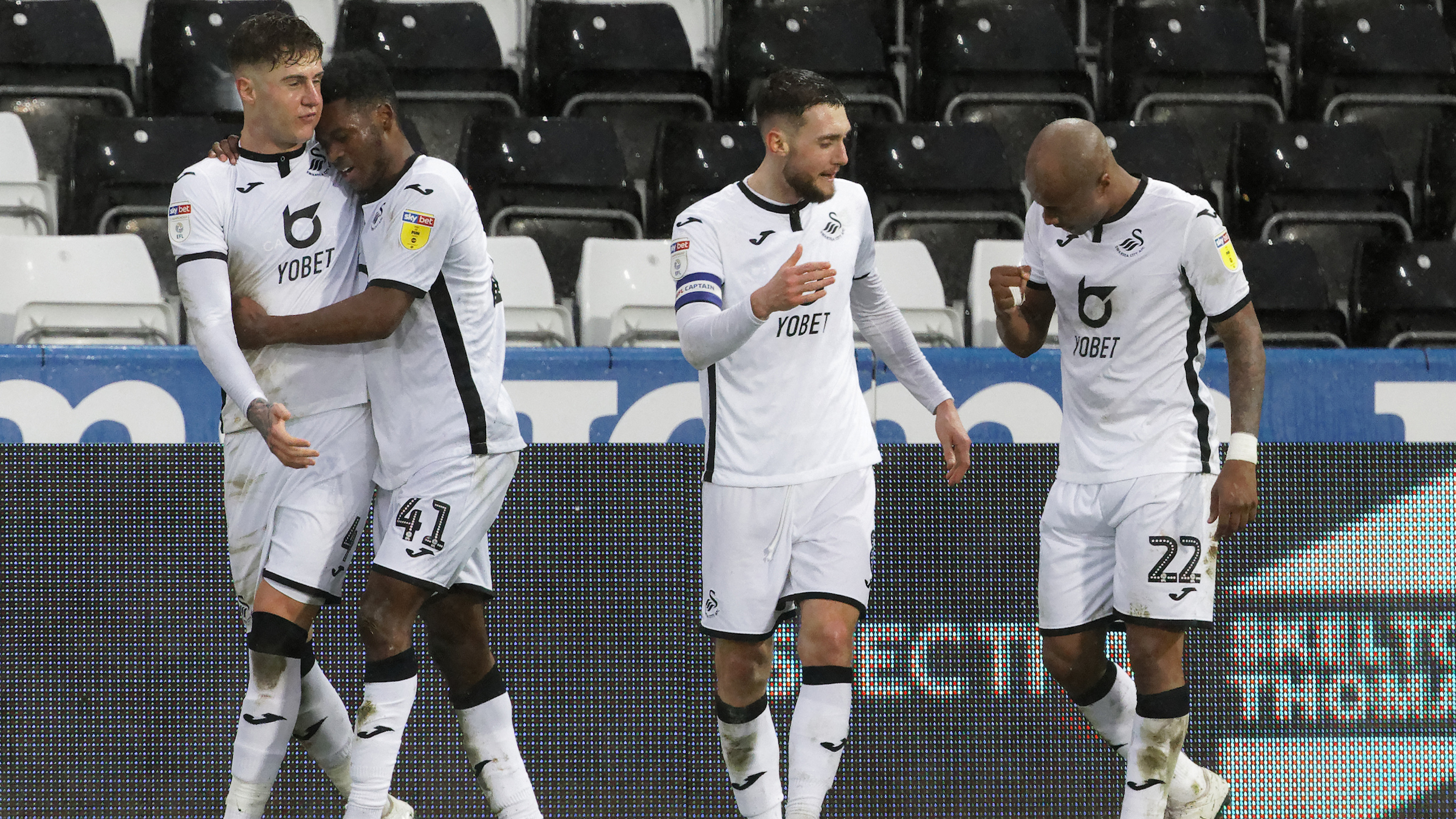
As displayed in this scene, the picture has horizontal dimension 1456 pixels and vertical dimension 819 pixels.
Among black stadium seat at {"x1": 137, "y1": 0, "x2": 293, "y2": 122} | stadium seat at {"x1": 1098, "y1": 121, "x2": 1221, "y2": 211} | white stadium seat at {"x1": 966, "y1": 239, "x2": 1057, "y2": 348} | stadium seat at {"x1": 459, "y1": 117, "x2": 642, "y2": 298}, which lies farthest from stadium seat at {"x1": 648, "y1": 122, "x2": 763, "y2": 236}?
black stadium seat at {"x1": 137, "y1": 0, "x2": 293, "y2": 122}

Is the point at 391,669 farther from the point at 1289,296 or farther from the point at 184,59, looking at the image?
the point at 184,59

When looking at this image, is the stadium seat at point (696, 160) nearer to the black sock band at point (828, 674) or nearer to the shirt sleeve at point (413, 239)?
the shirt sleeve at point (413, 239)

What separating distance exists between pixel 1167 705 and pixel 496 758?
202cm

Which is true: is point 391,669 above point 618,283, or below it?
above

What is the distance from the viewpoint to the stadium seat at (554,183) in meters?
8.11

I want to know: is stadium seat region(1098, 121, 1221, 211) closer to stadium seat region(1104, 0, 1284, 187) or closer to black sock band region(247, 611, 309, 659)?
stadium seat region(1104, 0, 1284, 187)

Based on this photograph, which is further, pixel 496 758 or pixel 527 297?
pixel 527 297

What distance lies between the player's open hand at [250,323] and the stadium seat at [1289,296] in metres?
4.83

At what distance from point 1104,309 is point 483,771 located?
7.72ft

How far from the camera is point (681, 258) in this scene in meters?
4.46

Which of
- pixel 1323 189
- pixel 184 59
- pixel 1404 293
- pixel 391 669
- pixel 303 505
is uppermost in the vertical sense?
pixel 184 59

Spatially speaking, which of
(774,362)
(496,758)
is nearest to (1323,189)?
(774,362)

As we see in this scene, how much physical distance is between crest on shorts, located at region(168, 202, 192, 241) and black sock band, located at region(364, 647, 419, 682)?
51.3 inches

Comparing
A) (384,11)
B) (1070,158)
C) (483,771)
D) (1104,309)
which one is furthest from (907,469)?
(384,11)
